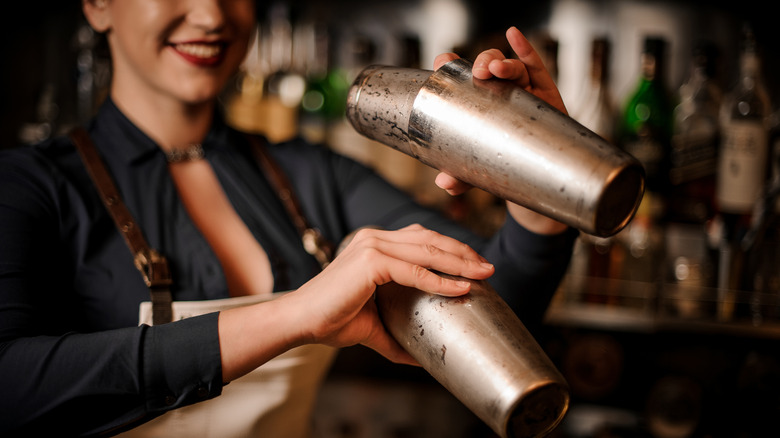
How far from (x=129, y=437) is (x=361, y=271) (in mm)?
485

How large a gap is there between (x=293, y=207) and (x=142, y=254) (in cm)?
27

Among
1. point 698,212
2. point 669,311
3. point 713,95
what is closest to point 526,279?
point 669,311

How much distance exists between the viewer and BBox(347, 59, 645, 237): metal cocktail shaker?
0.48m

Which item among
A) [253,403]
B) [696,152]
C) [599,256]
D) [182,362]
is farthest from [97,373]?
[696,152]

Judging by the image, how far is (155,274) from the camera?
→ 83 cm

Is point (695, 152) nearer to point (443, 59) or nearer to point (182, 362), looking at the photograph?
point (443, 59)

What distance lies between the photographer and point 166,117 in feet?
3.29

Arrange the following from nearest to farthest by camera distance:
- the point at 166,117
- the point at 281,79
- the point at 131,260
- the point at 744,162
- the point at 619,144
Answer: the point at 131,260, the point at 166,117, the point at 744,162, the point at 619,144, the point at 281,79

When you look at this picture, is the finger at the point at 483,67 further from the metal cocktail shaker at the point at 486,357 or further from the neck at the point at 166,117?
the neck at the point at 166,117

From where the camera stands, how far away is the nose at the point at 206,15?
2.97 ft

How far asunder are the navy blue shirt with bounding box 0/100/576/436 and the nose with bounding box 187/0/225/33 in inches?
7.4

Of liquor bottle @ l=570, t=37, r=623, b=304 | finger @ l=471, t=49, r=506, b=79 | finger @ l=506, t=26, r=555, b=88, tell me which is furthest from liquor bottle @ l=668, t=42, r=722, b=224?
finger @ l=471, t=49, r=506, b=79

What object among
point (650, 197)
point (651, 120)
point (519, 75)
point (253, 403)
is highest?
point (519, 75)

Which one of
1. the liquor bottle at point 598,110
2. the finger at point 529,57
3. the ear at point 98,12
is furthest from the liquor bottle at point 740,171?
the ear at point 98,12
